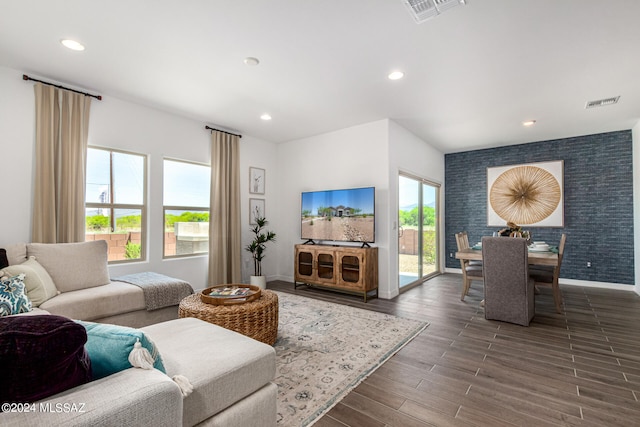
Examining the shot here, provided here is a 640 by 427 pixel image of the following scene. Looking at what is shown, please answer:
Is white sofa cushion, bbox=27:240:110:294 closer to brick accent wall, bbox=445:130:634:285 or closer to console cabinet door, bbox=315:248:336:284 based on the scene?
console cabinet door, bbox=315:248:336:284

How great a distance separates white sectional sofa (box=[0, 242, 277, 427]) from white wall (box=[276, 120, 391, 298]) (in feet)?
10.5

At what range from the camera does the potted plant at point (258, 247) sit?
195 inches

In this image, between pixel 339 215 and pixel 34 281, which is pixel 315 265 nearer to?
pixel 339 215

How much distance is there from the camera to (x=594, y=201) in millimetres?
5242

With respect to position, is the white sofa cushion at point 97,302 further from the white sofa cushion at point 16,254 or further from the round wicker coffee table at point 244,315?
the round wicker coffee table at point 244,315

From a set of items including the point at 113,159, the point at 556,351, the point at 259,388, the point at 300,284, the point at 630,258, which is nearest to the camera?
the point at 259,388

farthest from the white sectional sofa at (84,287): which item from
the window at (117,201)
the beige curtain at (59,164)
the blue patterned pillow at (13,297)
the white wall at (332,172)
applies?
the white wall at (332,172)

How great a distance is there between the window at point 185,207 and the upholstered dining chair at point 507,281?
4.05 meters

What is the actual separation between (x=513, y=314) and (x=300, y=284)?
3296mm

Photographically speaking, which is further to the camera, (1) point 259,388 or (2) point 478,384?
(2) point 478,384

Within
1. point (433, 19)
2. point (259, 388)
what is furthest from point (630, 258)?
point (259, 388)

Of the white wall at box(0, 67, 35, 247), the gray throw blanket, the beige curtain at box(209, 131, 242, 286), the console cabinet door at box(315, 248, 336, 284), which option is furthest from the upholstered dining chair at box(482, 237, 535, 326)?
the white wall at box(0, 67, 35, 247)

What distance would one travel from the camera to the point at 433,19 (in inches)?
88.7

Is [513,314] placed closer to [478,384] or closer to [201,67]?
[478,384]
